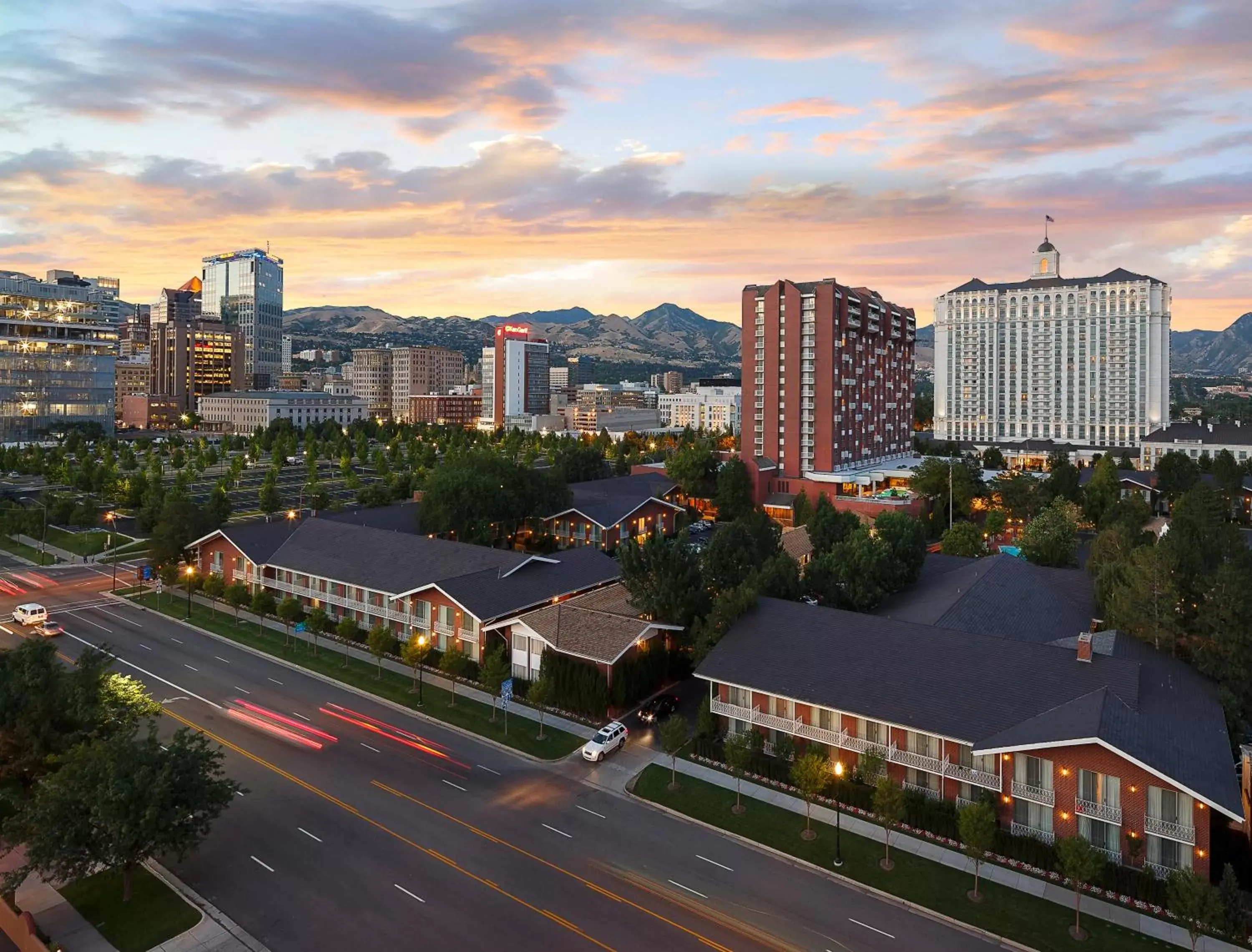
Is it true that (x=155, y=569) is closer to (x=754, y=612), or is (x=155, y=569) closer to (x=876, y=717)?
(x=754, y=612)

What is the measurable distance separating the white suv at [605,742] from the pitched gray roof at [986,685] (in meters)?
5.77

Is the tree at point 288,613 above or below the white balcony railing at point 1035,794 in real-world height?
above

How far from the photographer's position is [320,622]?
5728cm

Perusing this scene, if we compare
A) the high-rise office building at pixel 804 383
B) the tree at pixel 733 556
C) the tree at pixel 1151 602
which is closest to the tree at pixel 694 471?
the high-rise office building at pixel 804 383

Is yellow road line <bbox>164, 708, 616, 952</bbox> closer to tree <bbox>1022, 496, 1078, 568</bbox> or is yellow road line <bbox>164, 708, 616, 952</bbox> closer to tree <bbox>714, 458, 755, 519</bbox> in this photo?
tree <bbox>1022, 496, 1078, 568</bbox>

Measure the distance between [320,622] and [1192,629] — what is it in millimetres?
55442

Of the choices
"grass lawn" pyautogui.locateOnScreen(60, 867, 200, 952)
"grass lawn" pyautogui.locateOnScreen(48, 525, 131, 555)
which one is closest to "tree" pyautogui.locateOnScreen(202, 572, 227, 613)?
"grass lawn" pyautogui.locateOnScreen(48, 525, 131, 555)

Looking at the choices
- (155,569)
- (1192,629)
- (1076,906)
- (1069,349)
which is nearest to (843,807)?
(1076,906)

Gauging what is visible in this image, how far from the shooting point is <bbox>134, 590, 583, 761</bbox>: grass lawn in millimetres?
44656

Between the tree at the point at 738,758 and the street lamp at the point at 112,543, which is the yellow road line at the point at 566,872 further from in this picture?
the street lamp at the point at 112,543

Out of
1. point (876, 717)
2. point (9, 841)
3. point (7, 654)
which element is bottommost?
point (9, 841)

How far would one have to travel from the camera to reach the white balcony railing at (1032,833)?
110 ft

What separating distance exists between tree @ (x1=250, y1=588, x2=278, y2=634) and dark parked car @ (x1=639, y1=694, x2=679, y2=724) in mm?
33317

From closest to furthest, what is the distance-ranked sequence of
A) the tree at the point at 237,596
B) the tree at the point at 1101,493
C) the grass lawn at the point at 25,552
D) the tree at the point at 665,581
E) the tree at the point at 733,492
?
the tree at the point at 665,581 < the tree at the point at 237,596 < the grass lawn at the point at 25,552 < the tree at the point at 1101,493 < the tree at the point at 733,492
